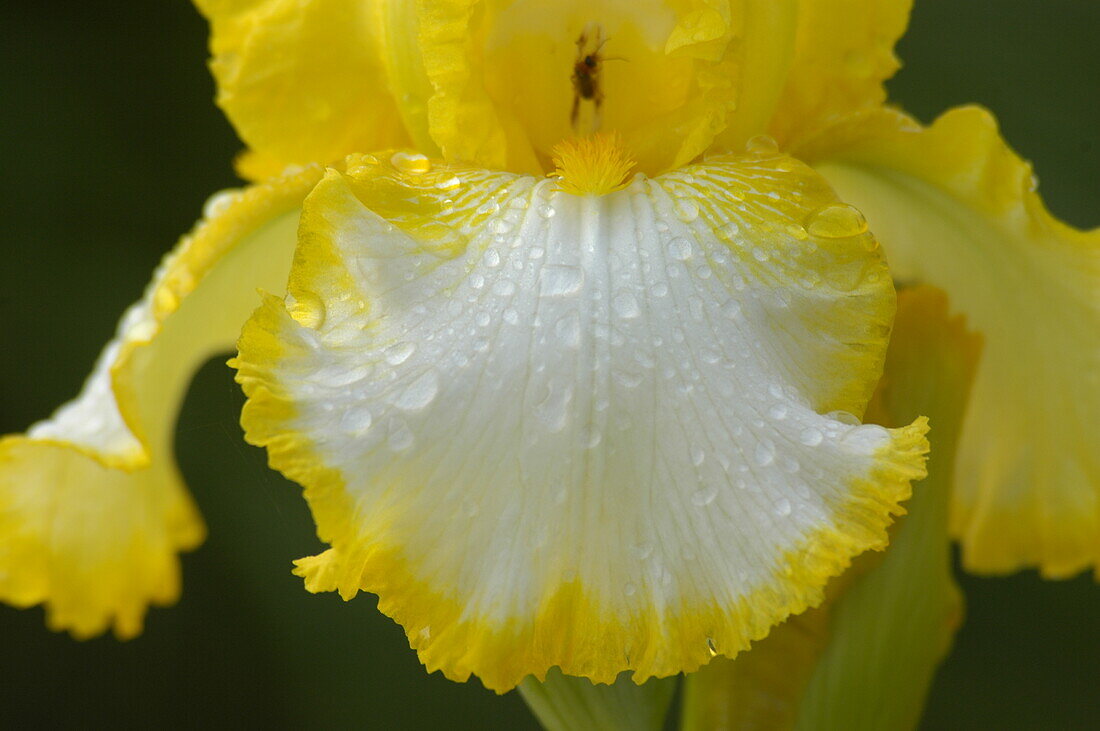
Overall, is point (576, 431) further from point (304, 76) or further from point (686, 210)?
point (304, 76)

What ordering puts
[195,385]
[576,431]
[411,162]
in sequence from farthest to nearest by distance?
[195,385]
[411,162]
[576,431]

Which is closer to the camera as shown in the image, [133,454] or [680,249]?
[680,249]

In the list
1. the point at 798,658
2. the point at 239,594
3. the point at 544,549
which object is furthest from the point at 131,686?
the point at 544,549

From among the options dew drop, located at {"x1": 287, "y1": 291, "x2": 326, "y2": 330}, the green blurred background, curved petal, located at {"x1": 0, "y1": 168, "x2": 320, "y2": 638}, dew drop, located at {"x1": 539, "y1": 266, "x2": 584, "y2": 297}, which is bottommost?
the green blurred background

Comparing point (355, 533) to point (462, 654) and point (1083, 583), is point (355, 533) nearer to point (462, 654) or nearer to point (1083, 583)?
point (462, 654)

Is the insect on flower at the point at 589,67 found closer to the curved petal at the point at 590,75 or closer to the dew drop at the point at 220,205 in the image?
the curved petal at the point at 590,75

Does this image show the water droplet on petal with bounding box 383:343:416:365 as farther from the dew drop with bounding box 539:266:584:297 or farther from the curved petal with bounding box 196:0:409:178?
the curved petal with bounding box 196:0:409:178

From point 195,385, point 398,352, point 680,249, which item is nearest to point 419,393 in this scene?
point 398,352

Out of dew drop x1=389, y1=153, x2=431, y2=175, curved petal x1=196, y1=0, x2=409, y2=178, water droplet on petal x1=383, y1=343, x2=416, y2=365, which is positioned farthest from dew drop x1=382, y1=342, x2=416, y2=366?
curved petal x1=196, y1=0, x2=409, y2=178
